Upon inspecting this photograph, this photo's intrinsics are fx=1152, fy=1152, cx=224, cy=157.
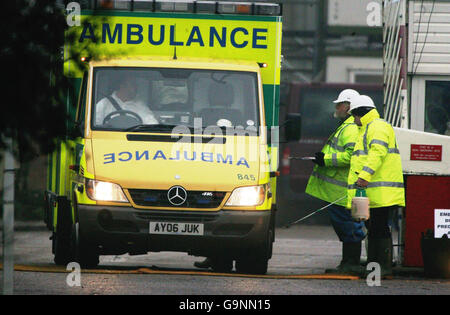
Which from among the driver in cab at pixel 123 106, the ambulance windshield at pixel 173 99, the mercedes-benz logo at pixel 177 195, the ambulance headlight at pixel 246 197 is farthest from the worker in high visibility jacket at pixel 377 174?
the driver in cab at pixel 123 106

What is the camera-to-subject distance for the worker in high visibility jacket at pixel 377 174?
35.7 ft

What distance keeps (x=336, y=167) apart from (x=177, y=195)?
202 cm

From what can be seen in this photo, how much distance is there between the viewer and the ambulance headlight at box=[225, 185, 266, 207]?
1064 centimetres

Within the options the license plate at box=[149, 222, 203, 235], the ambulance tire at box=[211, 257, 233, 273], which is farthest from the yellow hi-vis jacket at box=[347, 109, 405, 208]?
the ambulance tire at box=[211, 257, 233, 273]

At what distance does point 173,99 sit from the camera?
1130 cm

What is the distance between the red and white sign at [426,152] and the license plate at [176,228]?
261 centimetres

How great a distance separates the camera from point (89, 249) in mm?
10891

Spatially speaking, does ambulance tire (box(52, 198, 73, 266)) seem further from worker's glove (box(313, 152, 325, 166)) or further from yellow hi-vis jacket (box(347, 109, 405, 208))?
yellow hi-vis jacket (box(347, 109, 405, 208))

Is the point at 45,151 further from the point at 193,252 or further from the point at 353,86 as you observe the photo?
the point at 353,86

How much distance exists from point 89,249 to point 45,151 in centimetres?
493

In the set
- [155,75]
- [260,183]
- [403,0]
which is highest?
[403,0]

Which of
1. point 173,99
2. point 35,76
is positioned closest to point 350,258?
point 173,99
